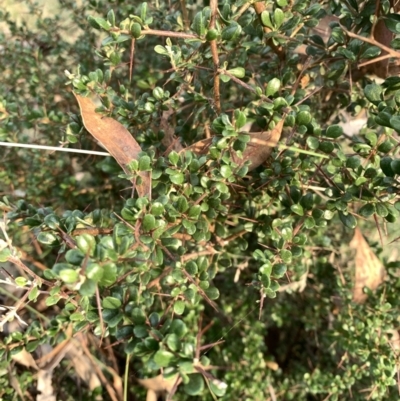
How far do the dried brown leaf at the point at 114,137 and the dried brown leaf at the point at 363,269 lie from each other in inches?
30.3

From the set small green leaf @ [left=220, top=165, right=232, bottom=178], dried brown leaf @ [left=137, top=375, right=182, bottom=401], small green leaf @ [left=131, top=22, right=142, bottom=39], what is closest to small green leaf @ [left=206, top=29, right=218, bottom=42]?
small green leaf @ [left=131, top=22, right=142, bottom=39]

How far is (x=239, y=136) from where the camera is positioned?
0.84 metres

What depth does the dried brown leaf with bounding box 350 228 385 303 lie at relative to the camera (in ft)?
4.43

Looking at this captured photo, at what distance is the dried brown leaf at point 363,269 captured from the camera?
53.2 inches

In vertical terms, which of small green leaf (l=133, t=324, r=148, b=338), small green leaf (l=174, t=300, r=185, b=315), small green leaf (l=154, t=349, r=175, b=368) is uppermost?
small green leaf (l=154, t=349, r=175, b=368)

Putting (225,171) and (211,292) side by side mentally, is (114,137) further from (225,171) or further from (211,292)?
(211,292)

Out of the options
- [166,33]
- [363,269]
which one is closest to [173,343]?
[166,33]

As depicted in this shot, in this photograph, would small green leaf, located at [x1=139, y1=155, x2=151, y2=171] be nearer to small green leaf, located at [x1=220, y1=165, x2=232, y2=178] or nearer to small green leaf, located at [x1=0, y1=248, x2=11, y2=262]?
small green leaf, located at [x1=220, y1=165, x2=232, y2=178]

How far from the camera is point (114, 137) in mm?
911

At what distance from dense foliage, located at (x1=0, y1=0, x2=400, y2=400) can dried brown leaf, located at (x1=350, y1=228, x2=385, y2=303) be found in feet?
0.13

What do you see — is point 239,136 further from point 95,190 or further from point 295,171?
point 95,190

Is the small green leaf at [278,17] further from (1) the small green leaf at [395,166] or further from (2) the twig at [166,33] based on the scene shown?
(1) the small green leaf at [395,166]

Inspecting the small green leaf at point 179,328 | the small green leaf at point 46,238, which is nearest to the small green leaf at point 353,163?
the small green leaf at point 179,328

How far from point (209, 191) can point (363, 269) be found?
689 mm
